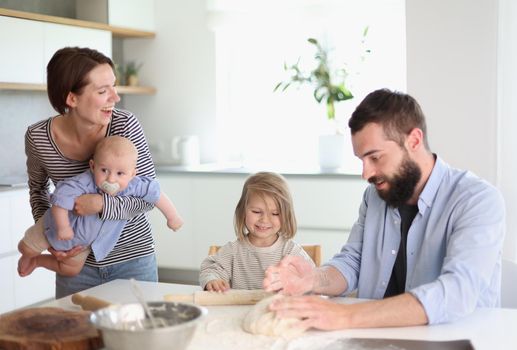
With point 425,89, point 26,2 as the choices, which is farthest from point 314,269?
point 26,2

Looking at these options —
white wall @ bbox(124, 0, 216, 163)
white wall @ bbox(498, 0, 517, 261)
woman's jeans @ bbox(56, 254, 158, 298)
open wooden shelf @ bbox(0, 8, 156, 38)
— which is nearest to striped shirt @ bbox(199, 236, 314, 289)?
woman's jeans @ bbox(56, 254, 158, 298)

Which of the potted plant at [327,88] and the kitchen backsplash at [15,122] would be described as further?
the potted plant at [327,88]

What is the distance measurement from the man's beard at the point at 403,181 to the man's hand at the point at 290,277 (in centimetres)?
31

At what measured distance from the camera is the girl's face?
2.54 metres

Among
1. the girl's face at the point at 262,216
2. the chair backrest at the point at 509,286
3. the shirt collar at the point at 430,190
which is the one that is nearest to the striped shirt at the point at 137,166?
the girl's face at the point at 262,216

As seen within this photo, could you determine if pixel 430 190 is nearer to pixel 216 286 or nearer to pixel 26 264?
pixel 216 286

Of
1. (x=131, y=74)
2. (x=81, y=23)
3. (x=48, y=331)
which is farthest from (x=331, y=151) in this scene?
(x=48, y=331)

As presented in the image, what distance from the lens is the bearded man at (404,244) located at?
179 centimetres

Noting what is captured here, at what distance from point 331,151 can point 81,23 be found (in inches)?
68.8

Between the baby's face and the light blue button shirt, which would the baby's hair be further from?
the light blue button shirt

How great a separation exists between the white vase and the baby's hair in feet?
8.51

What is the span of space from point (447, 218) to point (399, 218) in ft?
0.62

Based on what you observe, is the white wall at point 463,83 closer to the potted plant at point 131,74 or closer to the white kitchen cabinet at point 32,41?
the white kitchen cabinet at point 32,41

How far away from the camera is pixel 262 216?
2543 millimetres
